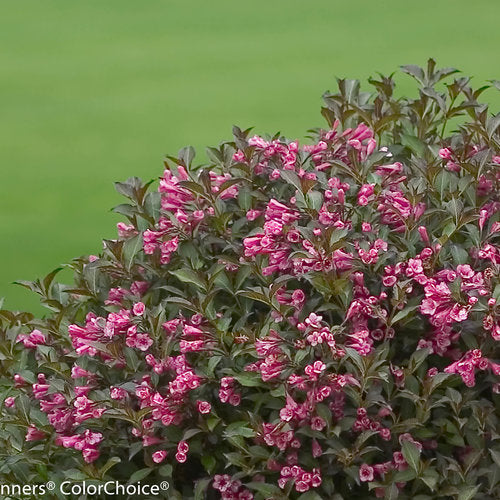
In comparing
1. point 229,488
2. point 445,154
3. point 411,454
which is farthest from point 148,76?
point 411,454

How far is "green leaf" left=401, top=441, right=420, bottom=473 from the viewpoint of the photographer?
12.3 ft

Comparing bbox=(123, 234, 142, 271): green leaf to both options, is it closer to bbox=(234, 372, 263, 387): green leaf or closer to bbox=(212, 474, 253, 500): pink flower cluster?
bbox=(234, 372, 263, 387): green leaf

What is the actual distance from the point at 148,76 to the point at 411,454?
27.5ft

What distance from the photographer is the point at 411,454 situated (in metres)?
3.74

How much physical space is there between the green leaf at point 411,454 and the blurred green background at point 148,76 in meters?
5.06

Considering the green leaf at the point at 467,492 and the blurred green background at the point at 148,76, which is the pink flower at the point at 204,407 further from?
the blurred green background at the point at 148,76

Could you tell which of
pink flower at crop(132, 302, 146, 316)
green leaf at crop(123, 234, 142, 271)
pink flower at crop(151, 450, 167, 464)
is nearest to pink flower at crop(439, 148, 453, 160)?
green leaf at crop(123, 234, 142, 271)

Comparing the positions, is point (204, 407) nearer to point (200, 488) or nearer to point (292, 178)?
point (200, 488)

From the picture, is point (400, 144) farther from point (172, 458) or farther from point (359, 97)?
point (172, 458)

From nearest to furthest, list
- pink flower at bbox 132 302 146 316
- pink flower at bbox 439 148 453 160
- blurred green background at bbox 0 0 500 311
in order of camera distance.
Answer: pink flower at bbox 132 302 146 316
pink flower at bbox 439 148 453 160
blurred green background at bbox 0 0 500 311

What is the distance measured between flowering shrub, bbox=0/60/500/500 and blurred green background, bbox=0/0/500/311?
4280 millimetres

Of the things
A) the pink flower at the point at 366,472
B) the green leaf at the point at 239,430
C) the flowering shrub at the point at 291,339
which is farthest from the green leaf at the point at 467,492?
the green leaf at the point at 239,430

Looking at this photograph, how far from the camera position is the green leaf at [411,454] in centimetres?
374

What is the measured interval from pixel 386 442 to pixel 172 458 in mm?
760
